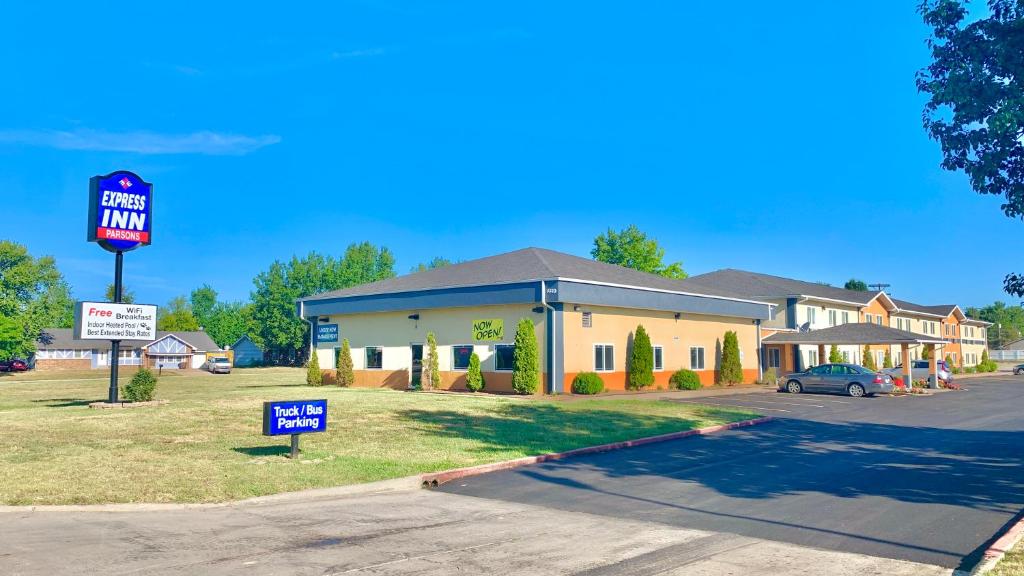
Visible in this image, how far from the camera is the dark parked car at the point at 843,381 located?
32781 mm

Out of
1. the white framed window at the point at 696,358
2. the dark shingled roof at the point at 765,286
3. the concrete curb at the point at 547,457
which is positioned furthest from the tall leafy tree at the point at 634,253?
the concrete curb at the point at 547,457

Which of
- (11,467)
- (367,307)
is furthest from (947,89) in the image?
(367,307)

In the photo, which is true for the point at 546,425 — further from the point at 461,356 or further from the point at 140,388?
the point at 461,356

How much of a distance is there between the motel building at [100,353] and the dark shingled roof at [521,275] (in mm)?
59723

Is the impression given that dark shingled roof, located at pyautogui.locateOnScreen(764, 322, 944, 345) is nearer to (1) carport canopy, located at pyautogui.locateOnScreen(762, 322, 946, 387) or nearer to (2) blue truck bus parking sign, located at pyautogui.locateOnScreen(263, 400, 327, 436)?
(1) carport canopy, located at pyautogui.locateOnScreen(762, 322, 946, 387)

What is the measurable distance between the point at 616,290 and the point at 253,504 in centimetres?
2404

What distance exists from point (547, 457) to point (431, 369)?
Answer: 63.6 feet

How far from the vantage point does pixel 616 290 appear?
33000mm

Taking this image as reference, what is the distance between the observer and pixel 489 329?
32.6 m

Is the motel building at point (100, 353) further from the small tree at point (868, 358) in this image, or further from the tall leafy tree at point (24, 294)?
the small tree at point (868, 358)

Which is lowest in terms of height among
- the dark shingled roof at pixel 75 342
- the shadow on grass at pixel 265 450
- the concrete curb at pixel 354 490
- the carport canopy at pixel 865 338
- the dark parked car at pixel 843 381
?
the concrete curb at pixel 354 490

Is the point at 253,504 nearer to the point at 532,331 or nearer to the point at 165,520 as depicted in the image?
the point at 165,520

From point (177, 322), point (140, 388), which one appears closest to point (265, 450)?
point (140, 388)

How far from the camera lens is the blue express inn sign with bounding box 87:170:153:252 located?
23.1 metres
